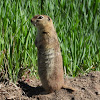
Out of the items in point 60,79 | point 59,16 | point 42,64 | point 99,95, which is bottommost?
point 99,95

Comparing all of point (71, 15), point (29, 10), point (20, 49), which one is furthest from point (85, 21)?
point (20, 49)

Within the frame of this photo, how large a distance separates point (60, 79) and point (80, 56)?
4.43ft

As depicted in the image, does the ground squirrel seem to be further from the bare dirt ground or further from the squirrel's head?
the bare dirt ground

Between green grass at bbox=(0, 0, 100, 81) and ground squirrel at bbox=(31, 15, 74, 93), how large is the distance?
56cm

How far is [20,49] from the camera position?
12.9ft

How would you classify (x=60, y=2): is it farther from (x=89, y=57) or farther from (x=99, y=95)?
(x=99, y=95)

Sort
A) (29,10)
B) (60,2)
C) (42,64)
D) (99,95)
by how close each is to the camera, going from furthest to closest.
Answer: (60,2), (29,10), (99,95), (42,64)

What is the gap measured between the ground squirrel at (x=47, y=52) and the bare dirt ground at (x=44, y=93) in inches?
8.4

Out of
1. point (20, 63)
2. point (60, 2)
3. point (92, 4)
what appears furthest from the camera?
point (92, 4)

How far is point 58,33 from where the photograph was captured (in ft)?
14.7

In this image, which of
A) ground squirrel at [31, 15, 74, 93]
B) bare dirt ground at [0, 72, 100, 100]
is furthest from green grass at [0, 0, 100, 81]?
ground squirrel at [31, 15, 74, 93]

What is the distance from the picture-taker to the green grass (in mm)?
3803

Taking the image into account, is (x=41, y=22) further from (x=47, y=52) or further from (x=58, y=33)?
(x=58, y=33)

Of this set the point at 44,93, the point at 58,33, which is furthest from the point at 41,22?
the point at 58,33
